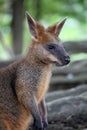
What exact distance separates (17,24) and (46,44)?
9.81m

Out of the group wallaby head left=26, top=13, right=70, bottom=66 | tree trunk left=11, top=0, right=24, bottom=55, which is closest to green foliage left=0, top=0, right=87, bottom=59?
tree trunk left=11, top=0, right=24, bottom=55

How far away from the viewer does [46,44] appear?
7.33 m

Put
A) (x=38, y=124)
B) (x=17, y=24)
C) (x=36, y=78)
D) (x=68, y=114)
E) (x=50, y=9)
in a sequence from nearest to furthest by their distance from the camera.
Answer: (x=38, y=124), (x=36, y=78), (x=68, y=114), (x=17, y=24), (x=50, y=9)

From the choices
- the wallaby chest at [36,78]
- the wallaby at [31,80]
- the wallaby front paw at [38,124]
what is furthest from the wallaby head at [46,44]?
the wallaby front paw at [38,124]

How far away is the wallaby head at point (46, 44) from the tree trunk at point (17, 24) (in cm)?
953

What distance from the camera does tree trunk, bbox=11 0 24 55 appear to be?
1697 cm

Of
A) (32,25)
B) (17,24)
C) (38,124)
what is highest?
(17,24)

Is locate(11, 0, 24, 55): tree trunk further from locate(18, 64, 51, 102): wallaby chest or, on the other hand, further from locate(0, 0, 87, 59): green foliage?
locate(18, 64, 51, 102): wallaby chest

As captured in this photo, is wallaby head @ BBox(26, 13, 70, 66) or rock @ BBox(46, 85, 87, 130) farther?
rock @ BBox(46, 85, 87, 130)

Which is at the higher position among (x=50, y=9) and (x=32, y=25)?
(x=50, y=9)

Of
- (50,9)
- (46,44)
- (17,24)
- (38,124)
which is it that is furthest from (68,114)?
(50,9)

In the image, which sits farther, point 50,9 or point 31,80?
point 50,9

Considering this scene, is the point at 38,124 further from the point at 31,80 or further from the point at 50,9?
the point at 50,9

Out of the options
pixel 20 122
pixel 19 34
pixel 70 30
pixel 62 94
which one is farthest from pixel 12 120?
pixel 70 30
